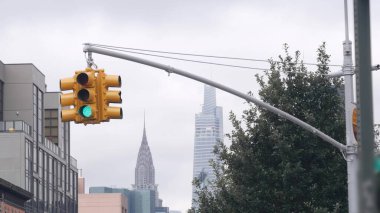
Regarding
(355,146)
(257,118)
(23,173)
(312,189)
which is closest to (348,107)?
(355,146)

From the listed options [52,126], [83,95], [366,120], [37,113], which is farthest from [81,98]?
[52,126]

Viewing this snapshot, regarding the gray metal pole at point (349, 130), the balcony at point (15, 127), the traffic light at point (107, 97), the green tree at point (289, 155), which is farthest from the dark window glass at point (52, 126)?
the traffic light at point (107, 97)

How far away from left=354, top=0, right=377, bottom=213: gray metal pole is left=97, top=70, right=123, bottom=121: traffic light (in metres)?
11.7

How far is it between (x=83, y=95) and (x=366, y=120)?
40.6ft

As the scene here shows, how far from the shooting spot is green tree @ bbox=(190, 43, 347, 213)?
3466 cm

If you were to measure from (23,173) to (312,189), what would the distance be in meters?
77.3

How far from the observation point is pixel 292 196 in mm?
34500

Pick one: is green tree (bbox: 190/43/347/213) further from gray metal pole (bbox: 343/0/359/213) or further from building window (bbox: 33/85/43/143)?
building window (bbox: 33/85/43/143)

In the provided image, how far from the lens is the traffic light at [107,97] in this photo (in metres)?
20.3

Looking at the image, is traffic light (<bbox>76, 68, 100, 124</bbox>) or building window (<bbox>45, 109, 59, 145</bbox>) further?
building window (<bbox>45, 109, 59, 145</bbox>)

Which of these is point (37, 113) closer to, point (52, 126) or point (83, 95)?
point (52, 126)

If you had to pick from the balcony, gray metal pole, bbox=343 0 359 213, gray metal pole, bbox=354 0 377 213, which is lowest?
gray metal pole, bbox=354 0 377 213

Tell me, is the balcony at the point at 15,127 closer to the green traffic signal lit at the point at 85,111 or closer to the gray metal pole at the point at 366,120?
the green traffic signal lit at the point at 85,111

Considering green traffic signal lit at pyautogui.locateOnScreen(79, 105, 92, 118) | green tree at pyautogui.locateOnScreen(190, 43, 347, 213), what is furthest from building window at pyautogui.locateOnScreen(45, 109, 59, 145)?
green traffic signal lit at pyautogui.locateOnScreen(79, 105, 92, 118)
